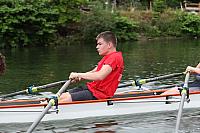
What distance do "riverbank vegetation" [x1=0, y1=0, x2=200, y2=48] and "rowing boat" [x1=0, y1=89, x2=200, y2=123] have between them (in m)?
25.8

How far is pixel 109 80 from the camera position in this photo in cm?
1049

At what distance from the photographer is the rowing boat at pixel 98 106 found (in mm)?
10124

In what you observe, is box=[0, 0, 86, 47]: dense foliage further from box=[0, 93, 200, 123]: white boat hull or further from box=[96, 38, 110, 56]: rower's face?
box=[96, 38, 110, 56]: rower's face

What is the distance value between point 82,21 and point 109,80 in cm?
3130

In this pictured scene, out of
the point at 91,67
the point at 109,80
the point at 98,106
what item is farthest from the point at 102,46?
the point at 91,67

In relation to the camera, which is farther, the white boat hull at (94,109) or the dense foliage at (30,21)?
the dense foliage at (30,21)

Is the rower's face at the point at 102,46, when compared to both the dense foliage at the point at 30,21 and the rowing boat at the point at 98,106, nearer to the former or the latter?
the rowing boat at the point at 98,106

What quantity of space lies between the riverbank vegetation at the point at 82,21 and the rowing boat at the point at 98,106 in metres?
25.8

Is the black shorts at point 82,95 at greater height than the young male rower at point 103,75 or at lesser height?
lesser

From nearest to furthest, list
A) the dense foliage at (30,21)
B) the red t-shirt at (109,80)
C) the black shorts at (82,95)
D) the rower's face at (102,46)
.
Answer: the rower's face at (102,46)
the red t-shirt at (109,80)
the black shorts at (82,95)
the dense foliage at (30,21)

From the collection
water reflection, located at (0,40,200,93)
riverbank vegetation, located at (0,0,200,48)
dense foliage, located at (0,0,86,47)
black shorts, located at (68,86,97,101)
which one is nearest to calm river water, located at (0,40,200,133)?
water reflection, located at (0,40,200,93)

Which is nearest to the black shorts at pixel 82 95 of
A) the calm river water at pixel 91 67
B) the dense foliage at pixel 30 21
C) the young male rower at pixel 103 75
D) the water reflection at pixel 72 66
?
the young male rower at pixel 103 75

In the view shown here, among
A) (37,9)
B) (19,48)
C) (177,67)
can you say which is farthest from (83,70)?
(37,9)

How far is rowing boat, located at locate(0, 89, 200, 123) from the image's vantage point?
1012 centimetres
